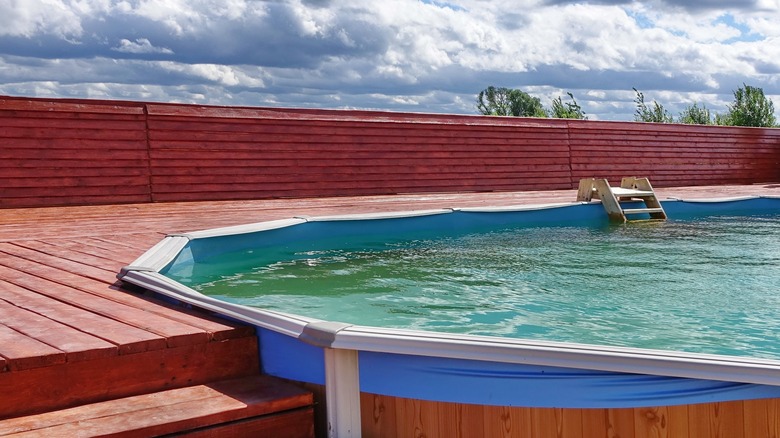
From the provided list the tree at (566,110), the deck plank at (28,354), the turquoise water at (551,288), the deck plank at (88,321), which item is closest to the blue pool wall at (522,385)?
the deck plank at (88,321)

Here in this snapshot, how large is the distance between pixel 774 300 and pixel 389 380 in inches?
97.6

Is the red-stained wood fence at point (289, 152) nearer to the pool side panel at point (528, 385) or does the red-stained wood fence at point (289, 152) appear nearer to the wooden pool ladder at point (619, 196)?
the wooden pool ladder at point (619, 196)

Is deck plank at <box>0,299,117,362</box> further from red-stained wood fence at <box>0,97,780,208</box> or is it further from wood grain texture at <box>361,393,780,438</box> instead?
red-stained wood fence at <box>0,97,780,208</box>

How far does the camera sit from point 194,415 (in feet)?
6.57

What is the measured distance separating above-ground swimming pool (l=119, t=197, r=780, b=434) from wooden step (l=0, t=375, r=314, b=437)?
0.36ft

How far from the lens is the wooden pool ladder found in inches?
297

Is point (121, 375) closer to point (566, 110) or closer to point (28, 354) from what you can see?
point (28, 354)

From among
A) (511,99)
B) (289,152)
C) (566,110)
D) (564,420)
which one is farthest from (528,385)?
(511,99)

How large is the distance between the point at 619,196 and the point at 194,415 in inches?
255

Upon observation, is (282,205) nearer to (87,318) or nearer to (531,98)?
(87,318)

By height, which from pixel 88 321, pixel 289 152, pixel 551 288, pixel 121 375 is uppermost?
pixel 289 152

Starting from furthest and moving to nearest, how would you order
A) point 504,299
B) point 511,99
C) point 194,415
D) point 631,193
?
point 511,99
point 631,193
point 504,299
point 194,415

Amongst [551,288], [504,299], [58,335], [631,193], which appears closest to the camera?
[58,335]

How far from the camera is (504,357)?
1870mm
